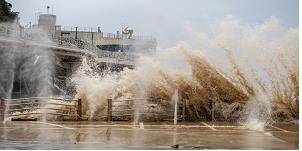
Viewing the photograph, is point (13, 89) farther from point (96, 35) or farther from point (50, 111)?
point (96, 35)

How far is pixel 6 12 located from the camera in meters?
31.8

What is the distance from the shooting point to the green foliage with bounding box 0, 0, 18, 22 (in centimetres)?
3045

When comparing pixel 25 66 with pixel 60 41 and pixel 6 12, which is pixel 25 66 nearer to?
pixel 60 41

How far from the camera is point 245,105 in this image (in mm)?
16422

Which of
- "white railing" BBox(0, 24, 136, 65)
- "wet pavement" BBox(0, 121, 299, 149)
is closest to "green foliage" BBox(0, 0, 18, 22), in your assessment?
"white railing" BBox(0, 24, 136, 65)

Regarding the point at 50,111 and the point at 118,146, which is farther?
the point at 50,111

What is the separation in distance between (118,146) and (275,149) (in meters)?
2.66

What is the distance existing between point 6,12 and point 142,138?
2403 cm

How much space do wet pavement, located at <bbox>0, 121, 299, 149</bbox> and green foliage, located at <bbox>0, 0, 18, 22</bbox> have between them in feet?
63.2

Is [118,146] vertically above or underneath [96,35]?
underneath

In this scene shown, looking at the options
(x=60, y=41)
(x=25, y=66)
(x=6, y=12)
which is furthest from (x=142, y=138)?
(x=6, y=12)

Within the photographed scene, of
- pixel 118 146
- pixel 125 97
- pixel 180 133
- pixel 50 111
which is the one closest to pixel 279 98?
pixel 125 97

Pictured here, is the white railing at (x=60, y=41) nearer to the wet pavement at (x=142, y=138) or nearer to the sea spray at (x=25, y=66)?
the sea spray at (x=25, y=66)

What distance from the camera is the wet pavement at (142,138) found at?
8797 mm
